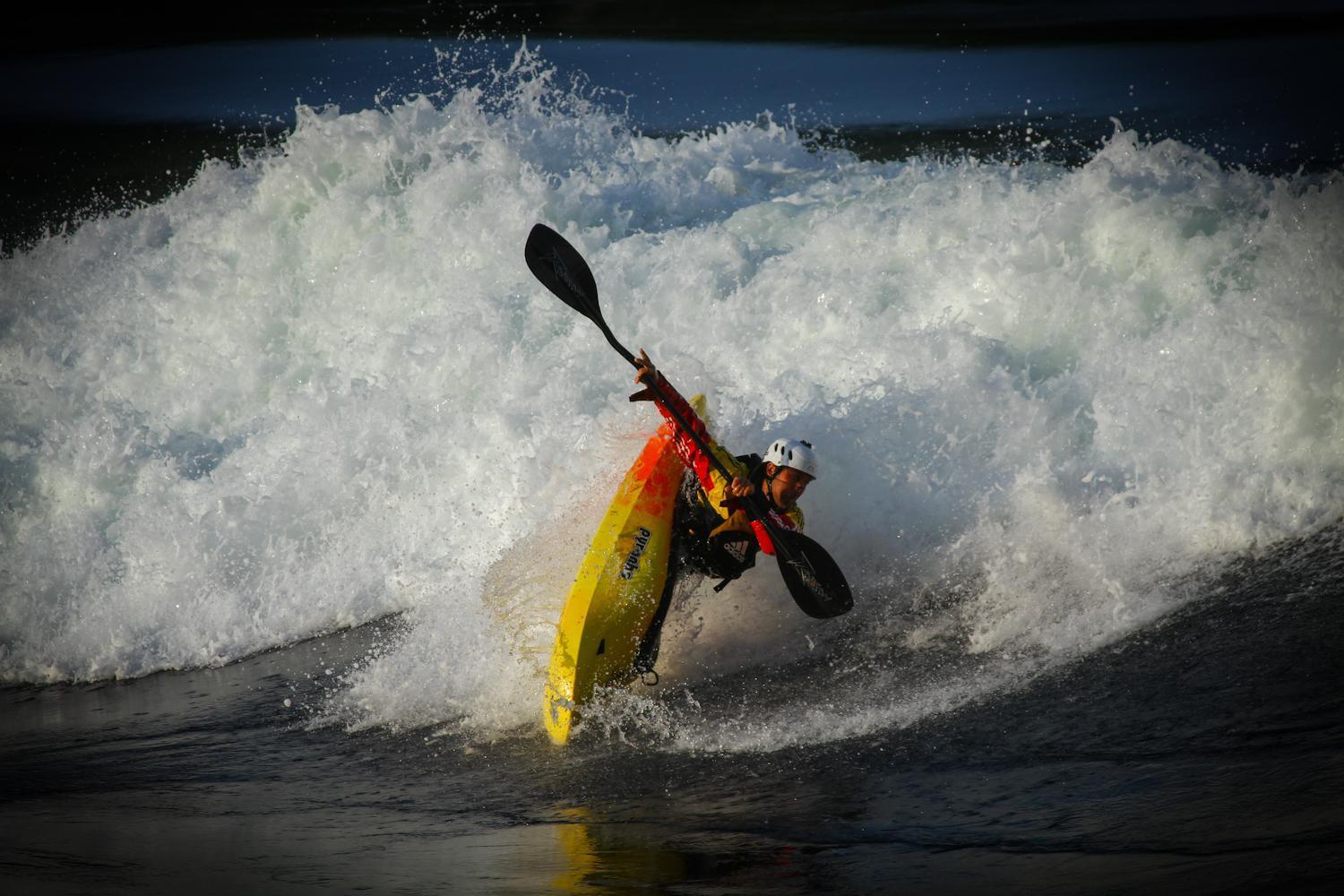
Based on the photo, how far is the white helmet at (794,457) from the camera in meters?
6.02

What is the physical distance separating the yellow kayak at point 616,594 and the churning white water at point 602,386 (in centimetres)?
43

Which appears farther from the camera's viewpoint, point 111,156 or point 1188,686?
point 111,156

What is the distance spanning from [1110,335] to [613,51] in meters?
22.2

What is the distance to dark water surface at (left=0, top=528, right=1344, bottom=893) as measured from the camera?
12.4 ft

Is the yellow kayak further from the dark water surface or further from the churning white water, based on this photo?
the churning white water

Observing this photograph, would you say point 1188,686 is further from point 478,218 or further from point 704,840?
point 478,218

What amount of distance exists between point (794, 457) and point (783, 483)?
134mm

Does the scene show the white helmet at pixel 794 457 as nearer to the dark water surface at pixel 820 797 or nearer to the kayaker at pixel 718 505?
the kayaker at pixel 718 505

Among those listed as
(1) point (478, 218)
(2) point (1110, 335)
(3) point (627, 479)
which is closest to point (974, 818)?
(3) point (627, 479)

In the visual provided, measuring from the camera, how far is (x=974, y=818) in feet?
13.6

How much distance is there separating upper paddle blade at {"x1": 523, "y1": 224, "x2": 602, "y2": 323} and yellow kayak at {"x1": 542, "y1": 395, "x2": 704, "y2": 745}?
Answer: 0.98 meters

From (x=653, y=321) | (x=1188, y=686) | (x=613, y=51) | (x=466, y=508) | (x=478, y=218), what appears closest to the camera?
(x=1188, y=686)

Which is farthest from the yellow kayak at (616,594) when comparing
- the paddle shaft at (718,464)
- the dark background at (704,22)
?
the dark background at (704,22)

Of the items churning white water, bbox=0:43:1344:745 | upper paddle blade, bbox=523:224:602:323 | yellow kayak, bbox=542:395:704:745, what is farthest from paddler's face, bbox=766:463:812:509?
upper paddle blade, bbox=523:224:602:323
